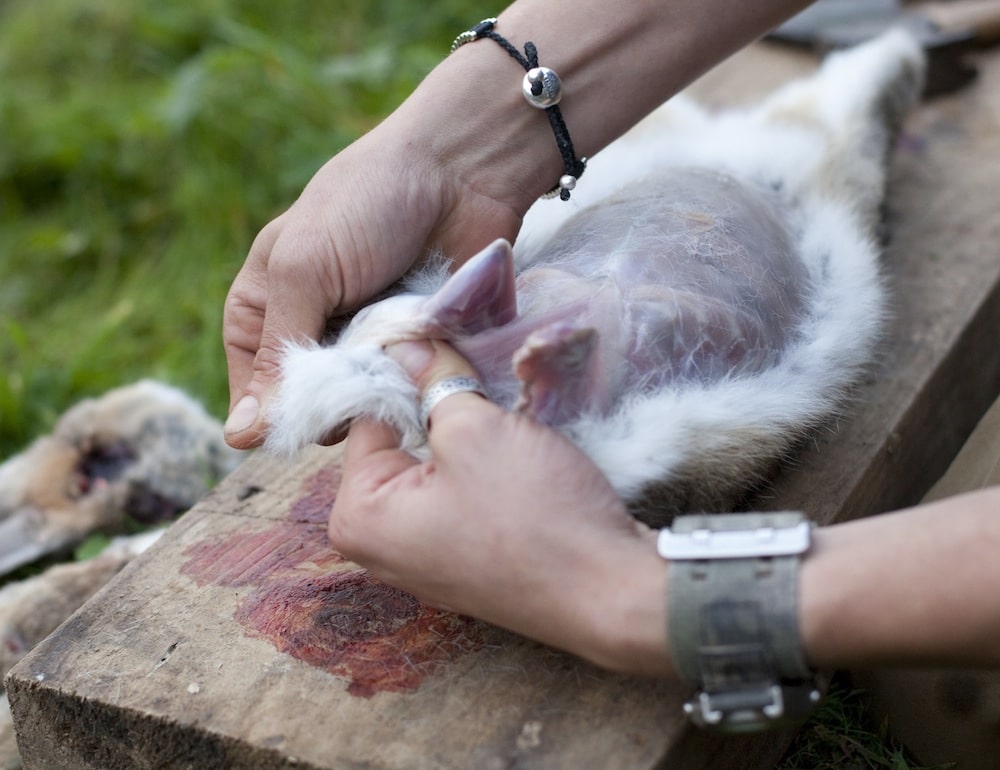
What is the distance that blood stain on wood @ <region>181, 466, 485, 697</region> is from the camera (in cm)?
133

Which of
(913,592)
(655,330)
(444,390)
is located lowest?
(913,592)

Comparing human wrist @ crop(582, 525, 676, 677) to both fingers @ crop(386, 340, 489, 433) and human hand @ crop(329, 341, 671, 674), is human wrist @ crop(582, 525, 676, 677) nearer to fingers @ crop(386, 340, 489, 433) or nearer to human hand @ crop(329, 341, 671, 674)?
human hand @ crop(329, 341, 671, 674)

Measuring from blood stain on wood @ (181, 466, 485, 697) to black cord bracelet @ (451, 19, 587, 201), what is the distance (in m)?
0.68

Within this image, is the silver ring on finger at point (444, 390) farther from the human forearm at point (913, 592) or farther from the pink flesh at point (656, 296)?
the human forearm at point (913, 592)

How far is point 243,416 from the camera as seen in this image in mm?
1497

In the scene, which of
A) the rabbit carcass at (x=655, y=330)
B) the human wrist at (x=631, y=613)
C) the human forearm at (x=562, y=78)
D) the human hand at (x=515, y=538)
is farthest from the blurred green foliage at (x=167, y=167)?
the human wrist at (x=631, y=613)

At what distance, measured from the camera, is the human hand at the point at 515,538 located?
1060mm

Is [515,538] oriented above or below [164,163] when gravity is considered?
below

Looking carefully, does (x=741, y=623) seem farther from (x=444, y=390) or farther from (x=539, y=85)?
(x=539, y=85)

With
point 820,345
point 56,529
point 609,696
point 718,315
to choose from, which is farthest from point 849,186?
point 56,529

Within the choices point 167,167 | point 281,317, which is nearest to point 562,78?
point 281,317

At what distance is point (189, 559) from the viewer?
5.27ft

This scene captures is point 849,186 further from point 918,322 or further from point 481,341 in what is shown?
point 481,341

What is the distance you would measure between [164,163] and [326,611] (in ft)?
8.81
